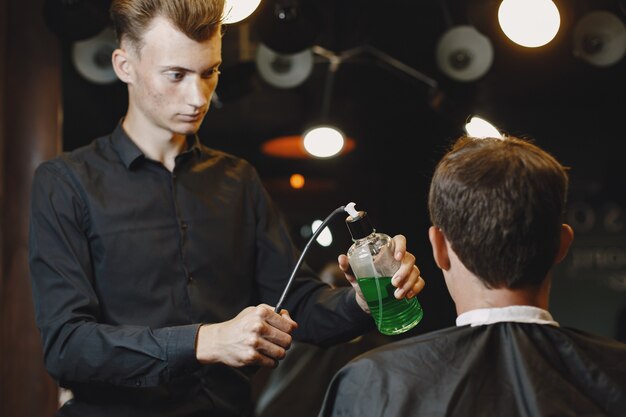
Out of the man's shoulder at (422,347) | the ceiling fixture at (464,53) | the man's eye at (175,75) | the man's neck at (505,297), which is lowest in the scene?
the man's shoulder at (422,347)

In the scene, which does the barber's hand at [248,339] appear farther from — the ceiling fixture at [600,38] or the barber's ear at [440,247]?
the ceiling fixture at [600,38]

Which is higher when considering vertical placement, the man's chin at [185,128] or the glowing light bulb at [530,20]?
the glowing light bulb at [530,20]

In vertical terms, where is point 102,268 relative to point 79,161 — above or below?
below

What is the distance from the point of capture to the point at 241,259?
7.31ft

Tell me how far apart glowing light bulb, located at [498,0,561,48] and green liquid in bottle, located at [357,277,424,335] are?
208cm

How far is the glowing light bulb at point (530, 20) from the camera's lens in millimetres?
3549

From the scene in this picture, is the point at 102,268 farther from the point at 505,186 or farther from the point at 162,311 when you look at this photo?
the point at 505,186

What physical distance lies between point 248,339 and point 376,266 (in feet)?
1.05

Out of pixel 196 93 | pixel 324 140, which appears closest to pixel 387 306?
pixel 196 93

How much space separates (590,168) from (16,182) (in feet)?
13.8

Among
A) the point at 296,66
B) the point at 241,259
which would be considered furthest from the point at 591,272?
the point at 241,259

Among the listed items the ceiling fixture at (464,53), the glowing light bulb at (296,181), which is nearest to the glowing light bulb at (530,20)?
the ceiling fixture at (464,53)

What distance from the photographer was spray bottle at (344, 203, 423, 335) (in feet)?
6.00

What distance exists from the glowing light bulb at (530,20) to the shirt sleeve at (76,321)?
2228 millimetres
